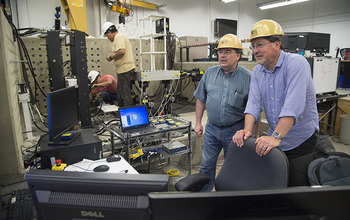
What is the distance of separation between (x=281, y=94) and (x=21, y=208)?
66.8 inches

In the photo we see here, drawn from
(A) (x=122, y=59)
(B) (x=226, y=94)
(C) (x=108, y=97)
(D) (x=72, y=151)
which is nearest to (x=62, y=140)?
(D) (x=72, y=151)

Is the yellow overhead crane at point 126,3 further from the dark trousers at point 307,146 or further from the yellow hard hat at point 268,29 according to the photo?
the dark trousers at point 307,146

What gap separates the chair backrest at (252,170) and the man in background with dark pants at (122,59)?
2574 mm

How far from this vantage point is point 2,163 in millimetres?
2105

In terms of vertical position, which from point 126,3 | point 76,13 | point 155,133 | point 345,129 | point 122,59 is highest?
point 126,3

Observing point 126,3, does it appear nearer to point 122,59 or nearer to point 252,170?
point 122,59

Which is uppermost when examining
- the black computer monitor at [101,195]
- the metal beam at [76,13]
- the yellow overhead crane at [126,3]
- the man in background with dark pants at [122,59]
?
the yellow overhead crane at [126,3]

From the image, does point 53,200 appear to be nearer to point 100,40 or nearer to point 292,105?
point 292,105

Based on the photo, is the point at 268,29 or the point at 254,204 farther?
the point at 268,29

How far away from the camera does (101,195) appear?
66 centimetres

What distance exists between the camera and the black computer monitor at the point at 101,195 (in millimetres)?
646

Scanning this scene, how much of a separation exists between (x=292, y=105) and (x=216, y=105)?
77 cm

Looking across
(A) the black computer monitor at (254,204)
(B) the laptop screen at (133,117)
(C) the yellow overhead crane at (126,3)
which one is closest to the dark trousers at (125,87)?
(B) the laptop screen at (133,117)

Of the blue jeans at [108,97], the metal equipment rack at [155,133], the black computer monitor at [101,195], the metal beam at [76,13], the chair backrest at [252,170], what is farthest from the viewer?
the metal beam at [76,13]
